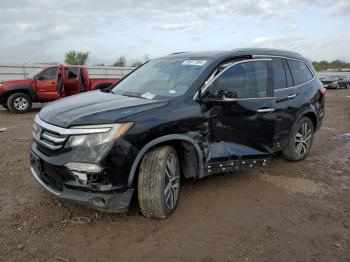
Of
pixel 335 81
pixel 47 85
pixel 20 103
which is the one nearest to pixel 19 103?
pixel 20 103

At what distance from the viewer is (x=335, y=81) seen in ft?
108

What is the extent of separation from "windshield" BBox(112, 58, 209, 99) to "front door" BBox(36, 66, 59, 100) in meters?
9.25

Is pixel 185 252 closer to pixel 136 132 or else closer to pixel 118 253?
pixel 118 253

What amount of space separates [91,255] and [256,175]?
3.04 meters

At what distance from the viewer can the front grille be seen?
3.51 meters

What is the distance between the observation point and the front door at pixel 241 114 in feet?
14.2

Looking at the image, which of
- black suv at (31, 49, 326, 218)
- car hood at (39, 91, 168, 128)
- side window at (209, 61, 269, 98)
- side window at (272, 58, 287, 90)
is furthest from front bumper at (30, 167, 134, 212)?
side window at (272, 58, 287, 90)

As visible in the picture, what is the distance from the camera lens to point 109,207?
350 cm

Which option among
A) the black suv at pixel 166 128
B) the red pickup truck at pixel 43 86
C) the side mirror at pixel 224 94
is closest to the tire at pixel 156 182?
the black suv at pixel 166 128

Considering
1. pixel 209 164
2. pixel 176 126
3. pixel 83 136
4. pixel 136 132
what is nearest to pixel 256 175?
pixel 209 164

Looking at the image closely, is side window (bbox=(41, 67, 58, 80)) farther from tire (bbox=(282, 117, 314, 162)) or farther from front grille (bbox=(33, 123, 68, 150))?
front grille (bbox=(33, 123, 68, 150))

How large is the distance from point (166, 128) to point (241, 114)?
4.02 feet

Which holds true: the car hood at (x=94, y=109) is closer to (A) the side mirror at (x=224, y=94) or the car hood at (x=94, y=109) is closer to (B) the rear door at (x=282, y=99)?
(A) the side mirror at (x=224, y=94)

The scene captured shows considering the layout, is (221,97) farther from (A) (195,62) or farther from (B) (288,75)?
(B) (288,75)
